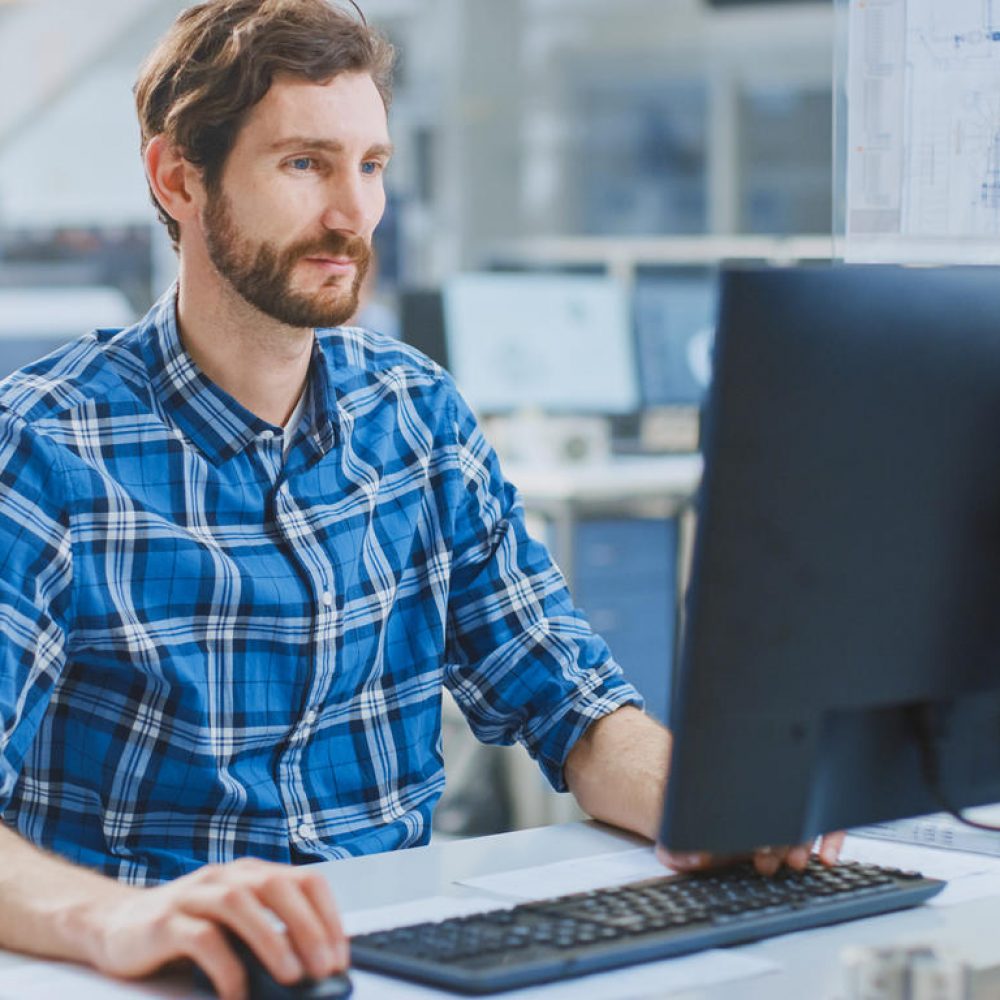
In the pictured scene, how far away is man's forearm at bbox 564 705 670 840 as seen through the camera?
52.6 inches

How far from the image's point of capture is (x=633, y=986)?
0.96 metres

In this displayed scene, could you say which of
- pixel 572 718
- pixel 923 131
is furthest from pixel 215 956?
pixel 923 131

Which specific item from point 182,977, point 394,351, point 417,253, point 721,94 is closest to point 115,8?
point 417,253

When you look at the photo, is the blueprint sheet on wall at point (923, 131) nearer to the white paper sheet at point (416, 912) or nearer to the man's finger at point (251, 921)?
the white paper sheet at point (416, 912)

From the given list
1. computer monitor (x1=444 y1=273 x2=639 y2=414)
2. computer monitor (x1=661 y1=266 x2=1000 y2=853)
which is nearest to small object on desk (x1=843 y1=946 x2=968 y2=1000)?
computer monitor (x1=661 y1=266 x2=1000 y2=853)

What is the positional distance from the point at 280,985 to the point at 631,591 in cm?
328

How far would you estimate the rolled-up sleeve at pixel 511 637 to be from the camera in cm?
150

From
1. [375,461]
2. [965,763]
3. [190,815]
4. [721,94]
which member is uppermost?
[721,94]

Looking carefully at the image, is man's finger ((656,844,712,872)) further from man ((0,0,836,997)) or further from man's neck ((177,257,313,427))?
man's neck ((177,257,313,427))

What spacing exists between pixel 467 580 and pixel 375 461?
142 millimetres

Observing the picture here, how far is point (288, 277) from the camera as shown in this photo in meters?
1.46

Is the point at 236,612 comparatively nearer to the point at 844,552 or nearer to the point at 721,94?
the point at 844,552

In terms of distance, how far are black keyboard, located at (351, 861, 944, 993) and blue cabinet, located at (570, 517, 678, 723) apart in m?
2.87

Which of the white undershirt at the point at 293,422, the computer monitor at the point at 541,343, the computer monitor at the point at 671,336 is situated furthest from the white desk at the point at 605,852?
the computer monitor at the point at 671,336
